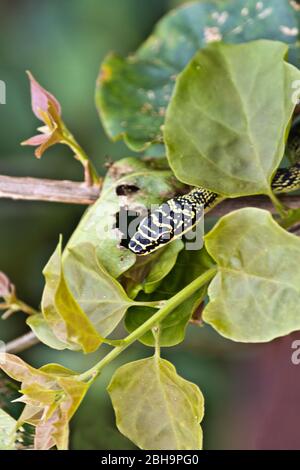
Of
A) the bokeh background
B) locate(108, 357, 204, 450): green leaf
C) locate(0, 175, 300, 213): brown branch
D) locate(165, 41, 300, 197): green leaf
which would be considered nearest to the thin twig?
locate(0, 175, 300, 213): brown branch

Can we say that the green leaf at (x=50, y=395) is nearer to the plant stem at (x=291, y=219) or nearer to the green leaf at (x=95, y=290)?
the green leaf at (x=95, y=290)

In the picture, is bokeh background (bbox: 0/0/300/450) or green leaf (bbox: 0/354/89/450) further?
bokeh background (bbox: 0/0/300/450)

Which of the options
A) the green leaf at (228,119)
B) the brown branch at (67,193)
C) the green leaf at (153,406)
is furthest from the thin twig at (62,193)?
the green leaf at (153,406)

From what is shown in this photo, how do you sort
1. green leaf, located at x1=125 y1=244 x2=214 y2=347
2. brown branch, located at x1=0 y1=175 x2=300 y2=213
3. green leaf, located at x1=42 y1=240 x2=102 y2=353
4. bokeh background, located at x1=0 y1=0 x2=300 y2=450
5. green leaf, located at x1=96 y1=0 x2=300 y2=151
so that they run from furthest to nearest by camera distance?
bokeh background, located at x1=0 y1=0 x2=300 y2=450 → green leaf, located at x1=96 y1=0 x2=300 y2=151 → brown branch, located at x1=0 y1=175 x2=300 y2=213 → green leaf, located at x1=125 y1=244 x2=214 y2=347 → green leaf, located at x1=42 y1=240 x2=102 y2=353

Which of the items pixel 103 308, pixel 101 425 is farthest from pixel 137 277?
pixel 101 425

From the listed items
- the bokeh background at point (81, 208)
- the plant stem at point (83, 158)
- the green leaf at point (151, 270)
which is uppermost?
the plant stem at point (83, 158)

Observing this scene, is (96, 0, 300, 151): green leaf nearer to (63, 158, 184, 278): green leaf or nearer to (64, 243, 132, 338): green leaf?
(63, 158, 184, 278): green leaf

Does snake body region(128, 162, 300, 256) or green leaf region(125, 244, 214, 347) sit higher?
snake body region(128, 162, 300, 256)
